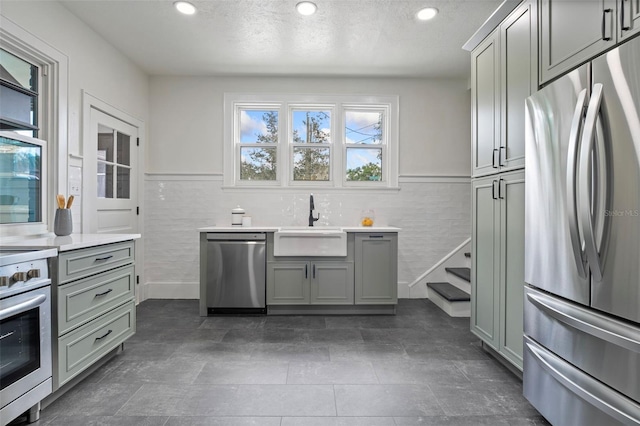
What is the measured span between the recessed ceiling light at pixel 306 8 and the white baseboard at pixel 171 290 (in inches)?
125

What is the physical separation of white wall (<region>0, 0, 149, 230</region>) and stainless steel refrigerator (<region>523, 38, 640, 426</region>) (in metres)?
3.32

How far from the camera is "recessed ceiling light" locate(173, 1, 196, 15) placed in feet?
8.89

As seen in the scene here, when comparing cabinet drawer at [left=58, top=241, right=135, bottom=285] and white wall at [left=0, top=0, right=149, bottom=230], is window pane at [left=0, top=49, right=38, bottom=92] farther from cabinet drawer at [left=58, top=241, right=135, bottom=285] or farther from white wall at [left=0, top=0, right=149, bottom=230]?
cabinet drawer at [left=58, top=241, right=135, bottom=285]

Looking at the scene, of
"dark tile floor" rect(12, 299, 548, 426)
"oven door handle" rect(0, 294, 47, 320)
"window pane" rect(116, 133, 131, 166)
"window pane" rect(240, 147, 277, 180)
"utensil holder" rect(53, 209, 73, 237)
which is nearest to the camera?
"oven door handle" rect(0, 294, 47, 320)

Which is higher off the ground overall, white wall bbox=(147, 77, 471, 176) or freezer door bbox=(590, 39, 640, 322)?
white wall bbox=(147, 77, 471, 176)

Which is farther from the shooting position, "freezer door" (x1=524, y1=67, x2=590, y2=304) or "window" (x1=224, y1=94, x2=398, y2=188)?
"window" (x1=224, y1=94, x2=398, y2=188)

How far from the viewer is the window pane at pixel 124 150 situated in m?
3.64

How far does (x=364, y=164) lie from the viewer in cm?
429

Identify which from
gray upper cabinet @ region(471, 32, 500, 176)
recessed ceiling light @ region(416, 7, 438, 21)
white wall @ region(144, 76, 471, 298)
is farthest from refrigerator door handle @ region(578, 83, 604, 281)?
white wall @ region(144, 76, 471, 298)

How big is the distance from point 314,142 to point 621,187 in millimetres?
3347

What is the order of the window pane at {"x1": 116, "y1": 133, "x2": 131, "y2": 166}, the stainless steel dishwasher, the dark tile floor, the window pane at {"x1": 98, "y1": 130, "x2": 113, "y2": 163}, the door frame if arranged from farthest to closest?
1. the window pane at {"x1": 116, "y1": 133, "x2": 131, "y2": 166}
2. the stainless steel dishwasher
3. the window pane at {"x1": 98, "y1": 130, "x2": 113, "y2": 163}
4. the door frame
5. the dark tile floor

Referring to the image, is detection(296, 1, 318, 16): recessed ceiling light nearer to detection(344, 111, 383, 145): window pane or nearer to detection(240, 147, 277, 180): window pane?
detection(344, 111, 383, 145): window pane

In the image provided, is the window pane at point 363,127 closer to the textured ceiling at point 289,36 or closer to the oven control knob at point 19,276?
the textured ceiling at point 289,36

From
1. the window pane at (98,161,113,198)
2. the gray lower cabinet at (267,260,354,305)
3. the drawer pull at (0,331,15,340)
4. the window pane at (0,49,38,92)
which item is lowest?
the gray lower cabinet at (267,260,354,305)
